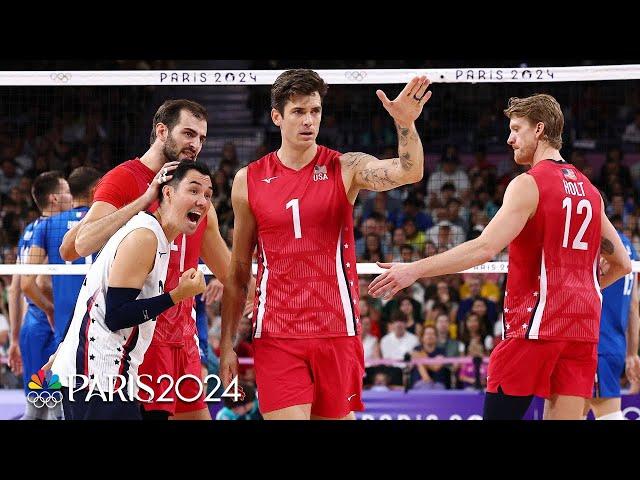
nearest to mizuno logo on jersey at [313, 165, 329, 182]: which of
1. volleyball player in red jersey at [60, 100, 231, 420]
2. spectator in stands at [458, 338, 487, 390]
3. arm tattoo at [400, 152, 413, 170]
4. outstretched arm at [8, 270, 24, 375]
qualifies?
arm tattoo at [400, 152, 413, 170]

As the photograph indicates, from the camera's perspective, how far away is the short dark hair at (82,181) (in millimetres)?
9180

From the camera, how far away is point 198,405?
6.89 meters

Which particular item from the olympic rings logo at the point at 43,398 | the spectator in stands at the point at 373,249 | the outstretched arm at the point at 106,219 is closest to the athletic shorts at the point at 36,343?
the olympic rings logo at the point at 43,398

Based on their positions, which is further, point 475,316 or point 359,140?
point 359,140

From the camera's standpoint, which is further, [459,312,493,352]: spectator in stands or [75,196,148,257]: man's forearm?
[459,312,493,352]: spectator in stands

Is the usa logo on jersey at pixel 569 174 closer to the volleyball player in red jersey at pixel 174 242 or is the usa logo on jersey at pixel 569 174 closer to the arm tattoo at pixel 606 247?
the arm tattoo at pixel 606 247

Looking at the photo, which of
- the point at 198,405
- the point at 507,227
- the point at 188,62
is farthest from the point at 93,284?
the point at 188,62

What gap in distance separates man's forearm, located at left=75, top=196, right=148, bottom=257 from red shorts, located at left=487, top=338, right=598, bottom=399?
257cm

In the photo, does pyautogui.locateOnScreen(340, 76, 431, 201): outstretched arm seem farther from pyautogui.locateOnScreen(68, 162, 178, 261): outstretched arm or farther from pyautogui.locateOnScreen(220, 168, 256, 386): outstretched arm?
pyautogui.locateOnScreen(68, 162, 178, 261): outstretched arm

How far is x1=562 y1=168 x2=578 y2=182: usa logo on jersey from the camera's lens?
6.54 metres

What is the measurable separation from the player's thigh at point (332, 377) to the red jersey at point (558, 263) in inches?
42.5

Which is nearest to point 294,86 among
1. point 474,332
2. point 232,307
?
point 232,307

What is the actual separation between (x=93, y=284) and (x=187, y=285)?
1.88ft

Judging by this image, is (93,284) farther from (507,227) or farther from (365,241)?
(365,241)
